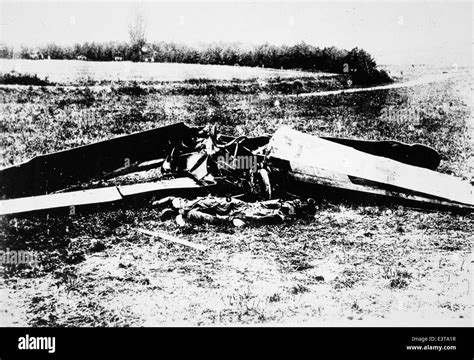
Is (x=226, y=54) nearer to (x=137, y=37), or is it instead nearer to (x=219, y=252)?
(x=137, y=37)

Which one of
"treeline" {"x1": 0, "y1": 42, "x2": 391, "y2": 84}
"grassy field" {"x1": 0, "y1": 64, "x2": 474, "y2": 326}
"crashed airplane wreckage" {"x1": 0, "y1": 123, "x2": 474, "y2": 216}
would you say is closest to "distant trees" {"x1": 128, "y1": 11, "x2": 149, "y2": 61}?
"treeline" {"x1": 0, "y1": 42, "x2": 391, "y2": 84}

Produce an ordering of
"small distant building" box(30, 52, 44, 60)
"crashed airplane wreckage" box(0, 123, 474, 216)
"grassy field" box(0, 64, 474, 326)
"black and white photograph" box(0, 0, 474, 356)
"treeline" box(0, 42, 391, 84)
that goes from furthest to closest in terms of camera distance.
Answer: "treeline" box(0, 42, 391, 84) < "small distant building" box(30, 52, 44, 60) < "crashed airplane wreckage" box(0, 123, 474, 216) < "black and white photograph" box(0, 0, 474, 356) < "grassy field" box(0, 64, 474, 326)

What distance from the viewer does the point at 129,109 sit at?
5934 millimetres

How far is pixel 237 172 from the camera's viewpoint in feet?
18.0

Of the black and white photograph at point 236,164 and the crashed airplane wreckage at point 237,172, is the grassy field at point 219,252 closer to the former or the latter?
the black and white photograph at point 236,164

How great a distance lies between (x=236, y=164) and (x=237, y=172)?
11 cm

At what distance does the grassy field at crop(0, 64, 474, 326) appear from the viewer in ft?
12.4

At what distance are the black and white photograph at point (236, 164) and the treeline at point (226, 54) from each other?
0.08 feet

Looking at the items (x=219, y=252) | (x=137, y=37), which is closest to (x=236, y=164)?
(x=219, y=252)

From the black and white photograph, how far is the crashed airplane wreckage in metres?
0.02

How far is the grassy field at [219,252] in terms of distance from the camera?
378cm

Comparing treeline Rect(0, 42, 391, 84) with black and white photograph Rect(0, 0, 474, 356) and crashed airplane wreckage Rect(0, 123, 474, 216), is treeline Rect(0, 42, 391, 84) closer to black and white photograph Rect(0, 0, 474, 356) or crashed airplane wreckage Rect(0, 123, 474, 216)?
black and white photograph Rect(0, 0, 474, 356)

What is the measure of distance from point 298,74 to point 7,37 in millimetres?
3815

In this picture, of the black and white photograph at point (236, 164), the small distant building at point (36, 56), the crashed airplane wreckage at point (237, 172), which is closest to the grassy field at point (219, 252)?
the black and white photograph at point (236, 164)
